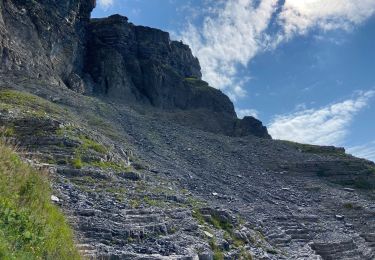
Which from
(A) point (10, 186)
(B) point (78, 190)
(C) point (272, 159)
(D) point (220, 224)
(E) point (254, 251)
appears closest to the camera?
(A) point (10, 186)

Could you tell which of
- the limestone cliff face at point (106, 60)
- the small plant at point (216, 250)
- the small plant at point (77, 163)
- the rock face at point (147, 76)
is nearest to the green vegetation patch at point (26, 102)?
the small plant at point (77, 163)

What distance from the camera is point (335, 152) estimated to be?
94250 mm

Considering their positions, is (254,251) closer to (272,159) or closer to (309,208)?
(309,208)

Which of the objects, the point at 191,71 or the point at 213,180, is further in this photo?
the point at 191,71

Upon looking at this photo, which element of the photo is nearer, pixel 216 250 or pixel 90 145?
pixel 216 250

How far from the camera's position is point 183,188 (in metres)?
38.1

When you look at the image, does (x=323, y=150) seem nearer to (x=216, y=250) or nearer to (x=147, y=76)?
(x=147, y=76)

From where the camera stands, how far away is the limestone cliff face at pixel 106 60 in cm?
8069

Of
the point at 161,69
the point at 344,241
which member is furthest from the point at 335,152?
the point at 344,241

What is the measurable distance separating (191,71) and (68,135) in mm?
114452

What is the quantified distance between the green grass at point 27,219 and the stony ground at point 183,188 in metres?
1.69

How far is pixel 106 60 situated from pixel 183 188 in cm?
7697

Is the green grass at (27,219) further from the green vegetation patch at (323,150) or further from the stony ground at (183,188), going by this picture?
the green vegetation patch at (323,150)

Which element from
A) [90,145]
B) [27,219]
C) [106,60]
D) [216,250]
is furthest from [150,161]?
[106,60]
